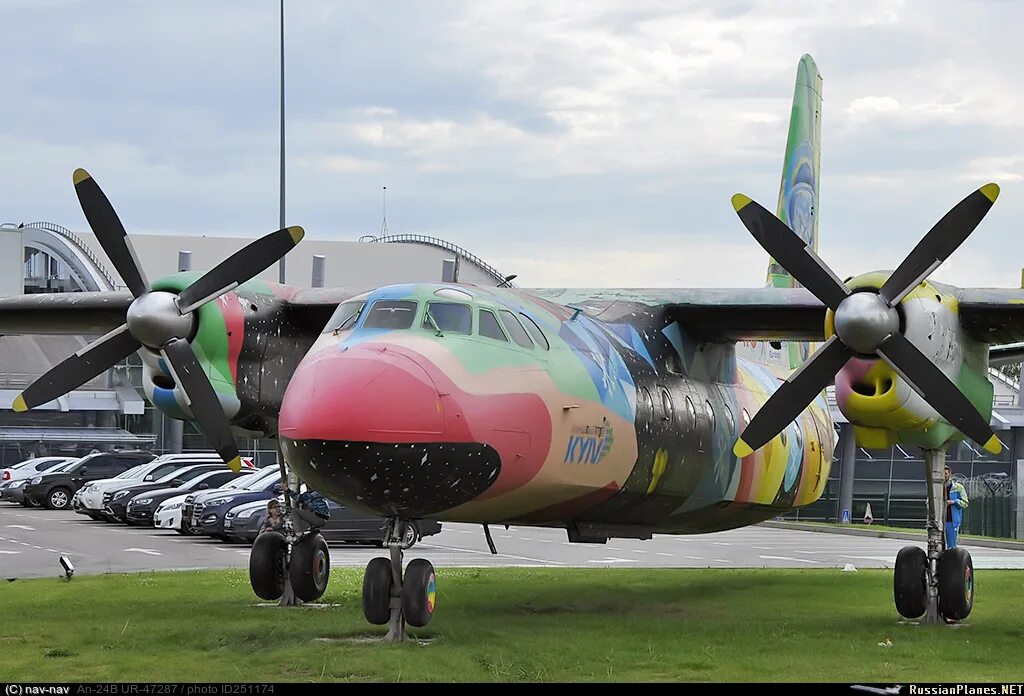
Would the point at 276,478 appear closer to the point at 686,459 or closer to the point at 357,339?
the point at 686,459

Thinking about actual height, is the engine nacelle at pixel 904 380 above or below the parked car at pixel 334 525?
above

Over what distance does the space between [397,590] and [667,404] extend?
412 centimetres

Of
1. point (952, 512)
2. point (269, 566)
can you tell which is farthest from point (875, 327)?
point (952, 512)

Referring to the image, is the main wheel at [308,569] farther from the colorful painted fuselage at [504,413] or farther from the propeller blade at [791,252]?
the propeller blade at [791,252]

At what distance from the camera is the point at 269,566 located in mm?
16422

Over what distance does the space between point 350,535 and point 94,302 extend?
39.7ft

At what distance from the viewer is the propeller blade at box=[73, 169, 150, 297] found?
1598cm

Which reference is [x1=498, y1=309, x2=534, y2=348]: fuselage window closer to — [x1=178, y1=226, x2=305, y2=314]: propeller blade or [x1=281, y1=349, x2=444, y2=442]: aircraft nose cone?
[x1=281, y1=349, x2=444, y2=442]: aircraft nose cone

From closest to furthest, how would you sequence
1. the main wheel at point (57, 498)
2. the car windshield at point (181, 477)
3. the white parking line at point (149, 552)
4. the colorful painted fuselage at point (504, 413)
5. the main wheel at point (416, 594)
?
1. the colorful painted fuselage at point (504, 413)
2. the main wheel at point (416, 594)
3. the white parking line at point (149, 552)
4. the car windshield at point (181, 477)
5. the main wheel at point (57, 498)

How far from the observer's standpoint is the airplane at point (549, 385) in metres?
11.7

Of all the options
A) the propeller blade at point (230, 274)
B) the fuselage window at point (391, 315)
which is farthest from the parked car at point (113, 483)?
the fuselage window at point (391, 315)

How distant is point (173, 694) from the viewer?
8.84 meters

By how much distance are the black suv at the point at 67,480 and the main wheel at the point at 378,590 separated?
3298 cm

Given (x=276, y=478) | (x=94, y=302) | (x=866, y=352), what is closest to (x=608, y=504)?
(x=866, y=352)
